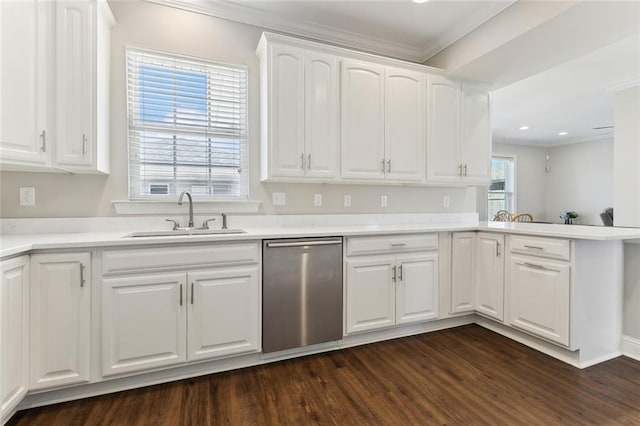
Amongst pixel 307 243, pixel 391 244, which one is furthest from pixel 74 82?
pixel 391 244

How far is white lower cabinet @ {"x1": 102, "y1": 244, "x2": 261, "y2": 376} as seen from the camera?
5.88 feet

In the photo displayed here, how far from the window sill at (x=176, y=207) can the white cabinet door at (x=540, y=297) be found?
7.19 feet

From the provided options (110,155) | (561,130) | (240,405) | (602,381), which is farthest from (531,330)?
(561,130)

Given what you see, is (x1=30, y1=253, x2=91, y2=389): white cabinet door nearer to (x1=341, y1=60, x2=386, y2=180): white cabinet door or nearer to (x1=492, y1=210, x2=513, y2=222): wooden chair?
(x1=341, y1=60, x2=386, y2=180): white cabinet door

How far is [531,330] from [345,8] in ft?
9.65

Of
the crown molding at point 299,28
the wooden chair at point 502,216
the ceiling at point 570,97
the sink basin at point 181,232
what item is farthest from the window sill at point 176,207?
the wooden chair at point 502,216

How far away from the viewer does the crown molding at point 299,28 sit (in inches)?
98.5

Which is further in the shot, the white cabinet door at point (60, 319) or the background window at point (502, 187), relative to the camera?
the background window at point (502, 187)

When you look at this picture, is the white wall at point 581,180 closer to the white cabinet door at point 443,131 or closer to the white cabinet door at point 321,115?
the white cabinet door at point 443,131

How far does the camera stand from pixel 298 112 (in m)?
2.53

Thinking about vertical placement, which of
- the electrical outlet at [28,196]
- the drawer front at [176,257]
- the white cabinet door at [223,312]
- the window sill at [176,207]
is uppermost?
the electrical outlet at [28,196]

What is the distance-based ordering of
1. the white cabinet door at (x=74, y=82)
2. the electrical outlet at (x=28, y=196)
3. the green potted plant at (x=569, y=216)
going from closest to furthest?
1. the white cabinet door at (x=74, y=82)
2. the electrical outlet at (x=28, y=196)
3. the green potted plant at (x=569, y=216)

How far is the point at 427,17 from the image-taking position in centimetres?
272

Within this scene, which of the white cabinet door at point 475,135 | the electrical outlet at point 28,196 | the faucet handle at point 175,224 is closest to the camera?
the electrical outlet at point 28,196
